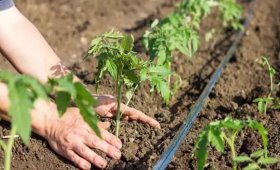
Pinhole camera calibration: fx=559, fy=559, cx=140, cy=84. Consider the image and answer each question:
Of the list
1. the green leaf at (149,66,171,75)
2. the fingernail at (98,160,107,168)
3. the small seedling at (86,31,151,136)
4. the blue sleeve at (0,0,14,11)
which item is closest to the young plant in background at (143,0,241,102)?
the green leaf at (149,66,171,75)

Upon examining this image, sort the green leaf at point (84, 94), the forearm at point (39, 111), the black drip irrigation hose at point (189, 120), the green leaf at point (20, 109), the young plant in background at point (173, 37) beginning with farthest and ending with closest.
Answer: the young plant in background at point (173, 37) < the black drip irrigation hose at point (189, 120) < the forearm at point (39, 111) < the green leaf at point (84, 94) < the green leaf at point (20, 109)

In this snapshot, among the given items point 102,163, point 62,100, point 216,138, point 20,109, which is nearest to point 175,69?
point 102,163

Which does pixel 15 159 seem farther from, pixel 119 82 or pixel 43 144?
pixel 119 82

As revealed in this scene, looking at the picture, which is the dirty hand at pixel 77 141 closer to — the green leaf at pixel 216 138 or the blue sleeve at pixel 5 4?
the green leaf at pixel 216 138

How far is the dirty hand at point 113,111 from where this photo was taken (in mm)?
2625

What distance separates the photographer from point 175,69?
371cm

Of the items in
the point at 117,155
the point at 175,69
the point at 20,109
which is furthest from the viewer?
the point at 175,69

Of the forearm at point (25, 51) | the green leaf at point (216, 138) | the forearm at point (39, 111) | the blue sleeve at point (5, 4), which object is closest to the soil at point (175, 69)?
the forearm at point (39, 111)

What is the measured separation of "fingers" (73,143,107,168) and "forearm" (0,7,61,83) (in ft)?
1.44

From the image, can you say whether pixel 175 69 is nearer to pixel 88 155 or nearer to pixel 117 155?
pixel 117 155

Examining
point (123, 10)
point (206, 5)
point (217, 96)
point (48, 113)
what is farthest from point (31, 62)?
point (123, 10)

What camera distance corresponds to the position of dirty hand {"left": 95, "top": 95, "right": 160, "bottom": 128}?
8.61ft

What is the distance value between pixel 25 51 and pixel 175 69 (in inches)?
52.8

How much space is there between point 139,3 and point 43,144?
3048 millimetres
